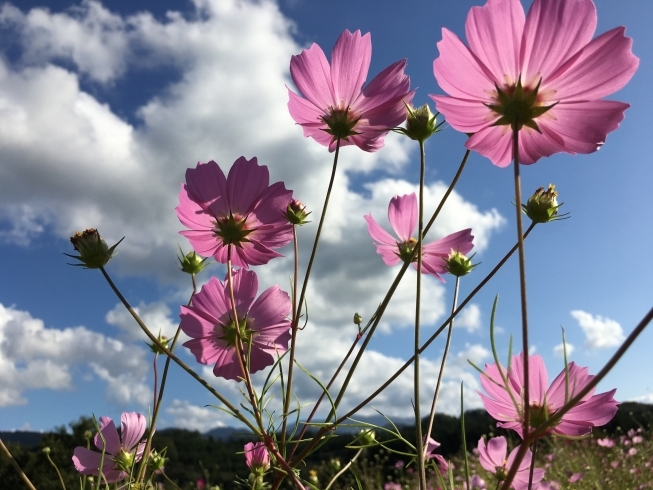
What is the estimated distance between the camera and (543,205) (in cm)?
84

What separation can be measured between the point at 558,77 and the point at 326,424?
46cm

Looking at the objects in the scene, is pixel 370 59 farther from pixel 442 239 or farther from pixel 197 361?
pixel 197 361

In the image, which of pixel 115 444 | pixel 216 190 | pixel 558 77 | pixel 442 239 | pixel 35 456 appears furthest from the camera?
pixel 35 456

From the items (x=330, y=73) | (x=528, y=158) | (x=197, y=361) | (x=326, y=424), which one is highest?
(x=330, y=73)

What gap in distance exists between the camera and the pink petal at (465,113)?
21.8 inches

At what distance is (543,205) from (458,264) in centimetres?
22

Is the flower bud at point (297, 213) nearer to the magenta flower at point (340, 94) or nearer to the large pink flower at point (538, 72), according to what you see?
the magenta flower at point (340, 94)

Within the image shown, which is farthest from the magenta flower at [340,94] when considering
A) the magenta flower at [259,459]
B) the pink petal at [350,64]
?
the magenta flower at [259,459]

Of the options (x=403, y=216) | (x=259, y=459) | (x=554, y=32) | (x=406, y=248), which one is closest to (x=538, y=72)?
(x=554, y=32)

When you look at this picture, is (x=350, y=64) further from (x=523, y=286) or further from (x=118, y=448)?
(x=118, y=448)

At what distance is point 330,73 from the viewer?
0.82 meters

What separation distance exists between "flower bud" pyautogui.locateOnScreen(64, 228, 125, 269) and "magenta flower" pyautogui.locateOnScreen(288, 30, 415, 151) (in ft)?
1.07

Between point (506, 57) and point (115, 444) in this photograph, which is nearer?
point (506, 57)

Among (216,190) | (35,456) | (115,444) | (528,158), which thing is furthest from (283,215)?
(35,456)
